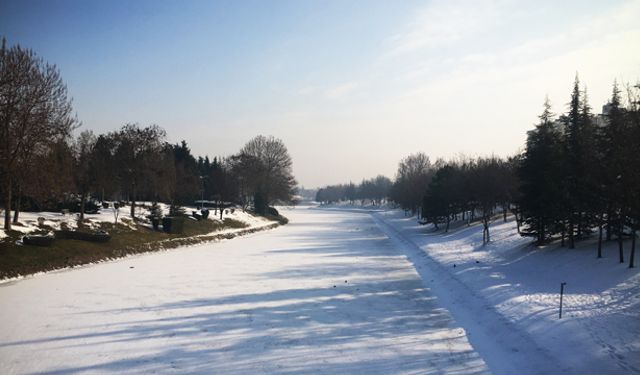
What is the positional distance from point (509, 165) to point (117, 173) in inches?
1795

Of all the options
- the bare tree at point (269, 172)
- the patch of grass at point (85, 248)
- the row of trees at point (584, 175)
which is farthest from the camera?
the bare tree at point (269, 172)

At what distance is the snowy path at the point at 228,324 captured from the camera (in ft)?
32.1

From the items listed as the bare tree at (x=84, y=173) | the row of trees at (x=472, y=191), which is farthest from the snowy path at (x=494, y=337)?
the bare tree at (x=84, y=173)

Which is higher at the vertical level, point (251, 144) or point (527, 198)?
point (251, 144)

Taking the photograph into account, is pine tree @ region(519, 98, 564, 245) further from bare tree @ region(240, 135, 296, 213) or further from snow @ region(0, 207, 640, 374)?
bare tree @ region(240, 135, 296, 213)

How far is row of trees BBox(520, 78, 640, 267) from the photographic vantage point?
15.5 m

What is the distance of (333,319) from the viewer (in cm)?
1370

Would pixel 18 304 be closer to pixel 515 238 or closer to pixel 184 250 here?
pixel 184 250

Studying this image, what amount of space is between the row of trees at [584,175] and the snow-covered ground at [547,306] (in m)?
1.47

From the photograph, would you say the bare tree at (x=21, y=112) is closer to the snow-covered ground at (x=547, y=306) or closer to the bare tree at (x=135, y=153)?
the bare tree at (x=135, y=153)

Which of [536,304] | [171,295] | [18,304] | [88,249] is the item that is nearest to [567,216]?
[536,304]

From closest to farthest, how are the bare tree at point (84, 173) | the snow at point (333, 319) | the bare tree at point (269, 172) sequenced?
the snow at point (333, 319) < the bare tree at point (84, 173) < the bare tree at point (269, 172)

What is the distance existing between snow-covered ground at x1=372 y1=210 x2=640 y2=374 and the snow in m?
0.05

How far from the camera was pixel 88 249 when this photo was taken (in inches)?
1049
